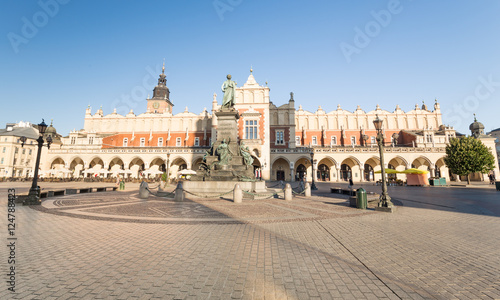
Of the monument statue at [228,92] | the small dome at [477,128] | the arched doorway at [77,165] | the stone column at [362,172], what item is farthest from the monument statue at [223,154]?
the small dome at [477,128]

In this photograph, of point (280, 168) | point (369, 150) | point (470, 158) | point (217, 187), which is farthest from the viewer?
point (280, 168)

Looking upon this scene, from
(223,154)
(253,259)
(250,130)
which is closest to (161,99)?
(250,130)

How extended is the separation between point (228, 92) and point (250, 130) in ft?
70.5

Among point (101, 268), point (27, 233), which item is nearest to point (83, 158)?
point (27, 233)

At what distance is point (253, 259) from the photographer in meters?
3.98

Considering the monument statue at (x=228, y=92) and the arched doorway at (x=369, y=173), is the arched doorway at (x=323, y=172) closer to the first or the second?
the arched doorway at (x=369, y=173)

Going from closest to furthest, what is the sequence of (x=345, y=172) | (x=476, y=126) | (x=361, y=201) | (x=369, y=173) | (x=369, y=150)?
(x=361, y=201) → (x=369, y=150) → (x=369, y=173) → (x=345, y=172) → (x=476, y=126)

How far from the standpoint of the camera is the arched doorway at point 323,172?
41.9m

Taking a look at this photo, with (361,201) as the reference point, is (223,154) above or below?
above

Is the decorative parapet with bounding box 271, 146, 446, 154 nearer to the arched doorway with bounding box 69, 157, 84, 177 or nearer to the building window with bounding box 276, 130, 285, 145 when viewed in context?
the building window with bounding box 276, 130, 285, 145

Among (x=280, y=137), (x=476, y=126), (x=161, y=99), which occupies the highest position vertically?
(x=161, y=99)

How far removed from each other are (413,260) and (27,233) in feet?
28.7

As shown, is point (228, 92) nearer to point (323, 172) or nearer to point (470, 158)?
point (323, 172)

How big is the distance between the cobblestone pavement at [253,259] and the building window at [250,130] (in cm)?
3070
